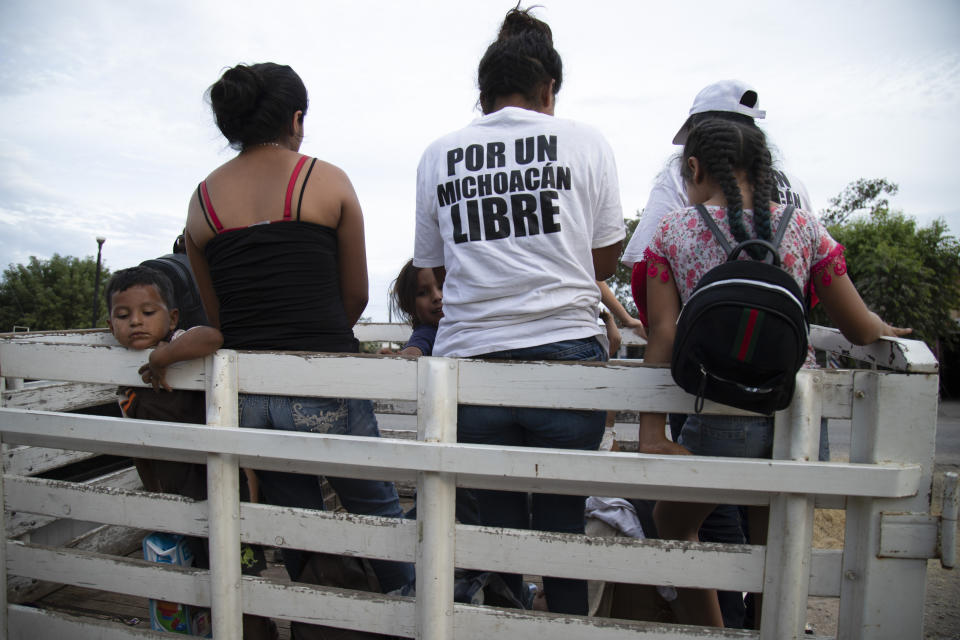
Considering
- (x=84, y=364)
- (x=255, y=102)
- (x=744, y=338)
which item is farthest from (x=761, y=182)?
(x=84, y=364)

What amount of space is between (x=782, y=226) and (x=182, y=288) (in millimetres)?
2650

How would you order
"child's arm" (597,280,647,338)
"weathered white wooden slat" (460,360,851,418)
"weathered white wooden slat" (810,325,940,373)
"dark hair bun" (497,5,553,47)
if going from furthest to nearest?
"child's arm" (597,280,647,338) → "dark hair bun" (497,5,553,47) → "weathered white wooden slat" (460,360,851,418) → "weathered white wooden slat" (810,325,940,373)

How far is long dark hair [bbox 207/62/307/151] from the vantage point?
1.96 metres

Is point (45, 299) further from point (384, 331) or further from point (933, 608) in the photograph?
point (933, 608)

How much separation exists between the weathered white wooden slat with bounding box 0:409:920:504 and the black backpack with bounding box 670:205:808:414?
0.59 ft

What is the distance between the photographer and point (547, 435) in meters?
1.78

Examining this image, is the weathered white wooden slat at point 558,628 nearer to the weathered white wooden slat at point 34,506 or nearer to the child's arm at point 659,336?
the child's arm at point 659,336

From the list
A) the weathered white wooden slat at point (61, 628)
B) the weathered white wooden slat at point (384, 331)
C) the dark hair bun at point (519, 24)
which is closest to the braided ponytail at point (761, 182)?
the dark hair bun at point (519, 24)

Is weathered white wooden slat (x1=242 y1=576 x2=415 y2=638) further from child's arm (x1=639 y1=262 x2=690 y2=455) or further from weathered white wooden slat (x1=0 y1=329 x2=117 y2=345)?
weathered white wooden slat (x1=0 y1=329 x2=117 y2=345)

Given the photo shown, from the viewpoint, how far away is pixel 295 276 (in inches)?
75.9

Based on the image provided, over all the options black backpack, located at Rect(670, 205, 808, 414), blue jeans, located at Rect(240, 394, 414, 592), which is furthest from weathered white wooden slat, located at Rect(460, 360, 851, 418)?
blue jeans, located at Rect(240, 394, 414, 592)

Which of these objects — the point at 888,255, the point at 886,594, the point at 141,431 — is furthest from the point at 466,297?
the point at 888,255

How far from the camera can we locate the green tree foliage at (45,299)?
3781 centimetres

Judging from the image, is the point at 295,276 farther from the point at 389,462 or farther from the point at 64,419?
the point at 64,419
